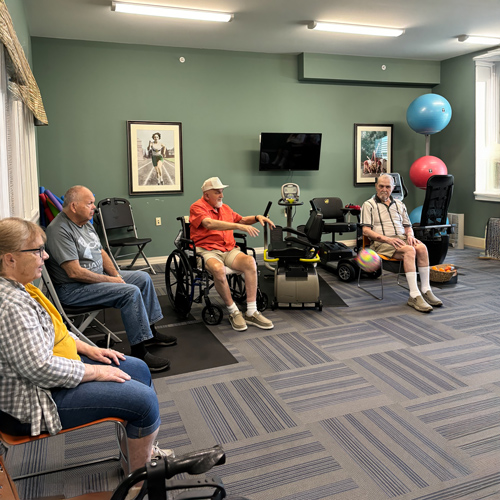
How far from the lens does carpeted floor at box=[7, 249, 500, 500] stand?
1912mm

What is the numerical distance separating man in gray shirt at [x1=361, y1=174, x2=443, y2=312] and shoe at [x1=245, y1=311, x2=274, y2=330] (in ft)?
4.54

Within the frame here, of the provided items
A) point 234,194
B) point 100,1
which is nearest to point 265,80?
point 234,194

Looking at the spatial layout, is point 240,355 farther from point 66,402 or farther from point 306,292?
point 66,402

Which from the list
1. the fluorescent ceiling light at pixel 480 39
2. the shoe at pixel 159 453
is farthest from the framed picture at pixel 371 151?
the shoe at pixel 159 453

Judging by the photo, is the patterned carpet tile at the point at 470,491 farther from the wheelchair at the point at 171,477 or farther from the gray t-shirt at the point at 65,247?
the gray t-shirt at the point at 65,247

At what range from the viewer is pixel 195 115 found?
21.1 feet

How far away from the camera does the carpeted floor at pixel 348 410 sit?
75.3 inches

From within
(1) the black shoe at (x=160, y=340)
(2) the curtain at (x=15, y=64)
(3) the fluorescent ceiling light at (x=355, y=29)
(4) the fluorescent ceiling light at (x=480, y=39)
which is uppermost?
(4) the fluorescent ceiling light at (x=480, y=39)

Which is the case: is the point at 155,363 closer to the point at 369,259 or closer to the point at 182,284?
the point at 182,284

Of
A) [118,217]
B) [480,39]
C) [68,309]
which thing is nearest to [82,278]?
[68,309]

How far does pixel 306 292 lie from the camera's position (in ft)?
13.8

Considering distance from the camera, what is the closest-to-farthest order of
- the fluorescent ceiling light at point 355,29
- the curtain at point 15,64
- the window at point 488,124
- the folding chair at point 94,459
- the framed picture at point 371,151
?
the folding chair at point 94,459 → the curtain at point 15,64 → the fluorescent ceiling light at point 355,29 → the window at point 488,124 → the framed picture at point 371,151

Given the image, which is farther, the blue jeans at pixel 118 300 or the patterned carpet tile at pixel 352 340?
the patterned carpet tile at pixel 352 340

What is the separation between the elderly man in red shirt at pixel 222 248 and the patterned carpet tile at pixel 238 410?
3.31 feet
